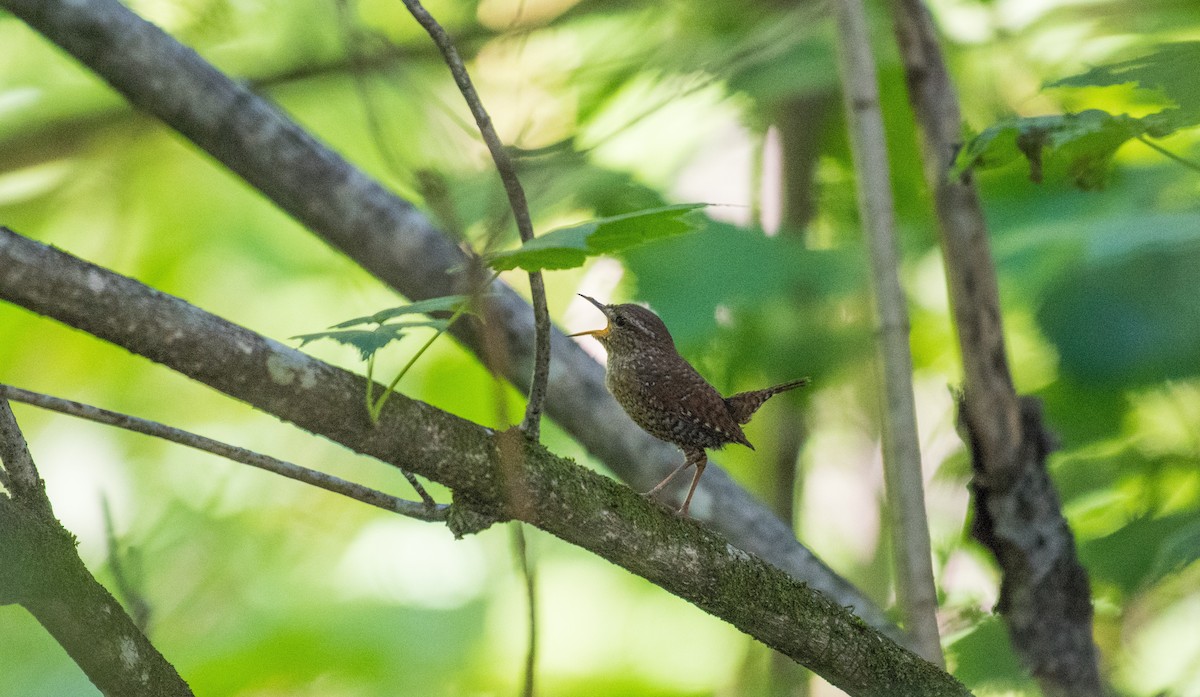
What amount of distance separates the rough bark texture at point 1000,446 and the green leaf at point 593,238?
174 cm

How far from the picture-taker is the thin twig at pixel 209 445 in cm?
133

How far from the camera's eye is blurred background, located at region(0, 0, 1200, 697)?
3178mm

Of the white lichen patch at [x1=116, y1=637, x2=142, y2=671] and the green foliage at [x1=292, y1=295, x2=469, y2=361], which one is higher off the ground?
the green foliage at [x1=292, y1=295, x2=469, y2=361]

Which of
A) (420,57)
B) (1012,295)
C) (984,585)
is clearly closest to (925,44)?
(1012,295)

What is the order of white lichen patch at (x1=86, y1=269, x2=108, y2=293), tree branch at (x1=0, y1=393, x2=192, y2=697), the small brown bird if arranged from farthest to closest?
the small brown bird, tree branch at (x1=0, y1=393, x2=192, y2=697), white lichen patch at (x1=86, y1=269, x2=108, y2=293)

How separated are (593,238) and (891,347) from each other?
134cm

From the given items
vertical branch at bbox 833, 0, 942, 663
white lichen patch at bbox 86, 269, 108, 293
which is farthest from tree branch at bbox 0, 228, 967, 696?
vertical branch at bbox 833, 0, 942, 663

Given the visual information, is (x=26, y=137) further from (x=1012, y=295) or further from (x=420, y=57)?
(x=1012, y=295)

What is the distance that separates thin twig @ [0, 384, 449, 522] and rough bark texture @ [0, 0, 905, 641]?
125 centimetres

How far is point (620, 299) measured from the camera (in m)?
3.40

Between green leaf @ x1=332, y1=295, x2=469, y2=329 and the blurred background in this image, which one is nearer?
green leaf @ x1=332, y1=295, x2=469, y2=329

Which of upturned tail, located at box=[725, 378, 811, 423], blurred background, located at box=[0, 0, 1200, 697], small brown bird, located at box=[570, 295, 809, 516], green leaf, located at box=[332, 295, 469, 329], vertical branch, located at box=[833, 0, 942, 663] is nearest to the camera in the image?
green leaf, located at box=[332, 295, 469, 329]

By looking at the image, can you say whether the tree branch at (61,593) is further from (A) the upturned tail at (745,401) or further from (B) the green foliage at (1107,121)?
(B) the green foliage at (1107,121)

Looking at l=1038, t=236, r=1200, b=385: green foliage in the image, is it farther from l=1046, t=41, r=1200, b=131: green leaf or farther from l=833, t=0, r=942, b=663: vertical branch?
l=1046, t=41, r=1200, b=131: green leaf
